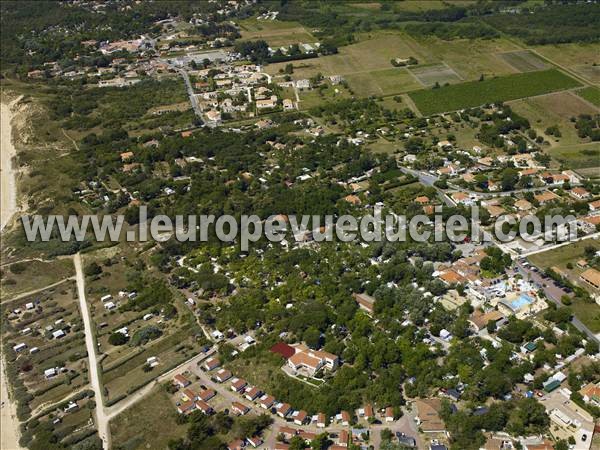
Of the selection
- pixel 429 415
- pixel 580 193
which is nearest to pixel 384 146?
pixel 580 193

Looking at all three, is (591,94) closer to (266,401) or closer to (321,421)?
(321,421)

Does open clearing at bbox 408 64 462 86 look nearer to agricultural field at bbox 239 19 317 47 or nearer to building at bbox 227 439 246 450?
agricultural field at bbox 239 19 317 47

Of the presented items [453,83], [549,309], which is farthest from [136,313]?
[453,83]

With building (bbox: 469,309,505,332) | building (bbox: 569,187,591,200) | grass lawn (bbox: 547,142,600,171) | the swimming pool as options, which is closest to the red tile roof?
building (bbox: 469,309,505,332)

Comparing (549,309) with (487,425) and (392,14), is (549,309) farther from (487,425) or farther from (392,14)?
(392,14)

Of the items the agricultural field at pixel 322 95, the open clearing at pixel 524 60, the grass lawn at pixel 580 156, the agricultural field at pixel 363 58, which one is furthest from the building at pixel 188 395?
the open clearing at pixel 524 60
